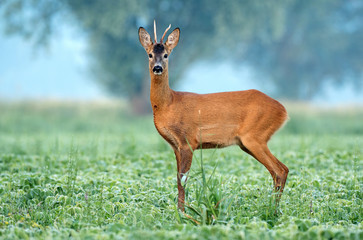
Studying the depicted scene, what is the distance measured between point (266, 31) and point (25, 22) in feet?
45.4

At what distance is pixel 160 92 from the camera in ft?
17.5

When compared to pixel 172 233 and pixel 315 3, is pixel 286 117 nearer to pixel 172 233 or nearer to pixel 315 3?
pixel 172 233

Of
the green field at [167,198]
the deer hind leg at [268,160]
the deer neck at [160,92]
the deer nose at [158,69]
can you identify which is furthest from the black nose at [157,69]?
the deer hind leg at [268,160]

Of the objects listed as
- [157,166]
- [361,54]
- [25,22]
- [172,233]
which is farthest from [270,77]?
[172,233]

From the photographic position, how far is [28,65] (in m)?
95.3

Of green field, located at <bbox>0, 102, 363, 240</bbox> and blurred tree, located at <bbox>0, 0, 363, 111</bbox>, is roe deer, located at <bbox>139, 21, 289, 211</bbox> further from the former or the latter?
blurred tree, located at <bbox>0, 0, 363, 111</bbox>

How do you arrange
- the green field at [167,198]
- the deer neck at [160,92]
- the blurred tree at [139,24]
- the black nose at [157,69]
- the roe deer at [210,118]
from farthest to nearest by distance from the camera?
the blurred tree at [139,24] → the deer neck at [160,92] → the roe deer at [210,118] → the black nose at [157,69] → the green field at [167,198]

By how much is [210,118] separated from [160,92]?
61 centimetres

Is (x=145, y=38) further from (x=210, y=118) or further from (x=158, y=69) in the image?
(x=210, y=118)

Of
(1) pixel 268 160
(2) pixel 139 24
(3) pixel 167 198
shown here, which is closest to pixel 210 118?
(1) pixel 268 160

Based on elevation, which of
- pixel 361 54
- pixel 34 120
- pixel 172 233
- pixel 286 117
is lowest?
pixel 172 233

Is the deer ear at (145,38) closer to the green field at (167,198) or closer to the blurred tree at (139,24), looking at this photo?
the green field at (167,198)

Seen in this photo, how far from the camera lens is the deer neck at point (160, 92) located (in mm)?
5305

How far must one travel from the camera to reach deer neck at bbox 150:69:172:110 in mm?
5305
